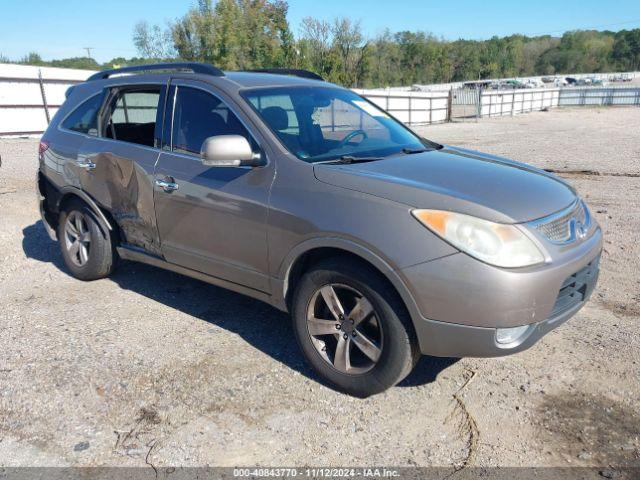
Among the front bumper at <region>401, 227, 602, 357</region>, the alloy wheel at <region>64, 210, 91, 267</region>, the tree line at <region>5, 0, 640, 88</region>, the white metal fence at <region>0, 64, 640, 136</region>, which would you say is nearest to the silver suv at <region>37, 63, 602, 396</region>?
the front bumper at <region>401, 227, 602, 357</region>

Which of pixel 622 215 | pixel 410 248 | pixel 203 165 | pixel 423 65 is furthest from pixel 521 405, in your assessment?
pixel 423 65

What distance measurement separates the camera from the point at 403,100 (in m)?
28.7

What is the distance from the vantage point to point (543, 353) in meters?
3.65

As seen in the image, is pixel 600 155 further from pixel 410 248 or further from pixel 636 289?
pixel 410 248

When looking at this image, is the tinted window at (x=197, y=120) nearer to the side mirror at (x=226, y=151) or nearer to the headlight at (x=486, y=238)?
the side mirror at (x=226, y=151)

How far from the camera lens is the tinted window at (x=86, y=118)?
487 cm

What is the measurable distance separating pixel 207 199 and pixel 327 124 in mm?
1031

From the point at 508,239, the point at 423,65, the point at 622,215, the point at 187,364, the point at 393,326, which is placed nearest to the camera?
the point at 508,239

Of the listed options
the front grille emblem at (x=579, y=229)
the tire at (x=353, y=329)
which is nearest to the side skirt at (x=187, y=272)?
the tire at (x=353, y=329)

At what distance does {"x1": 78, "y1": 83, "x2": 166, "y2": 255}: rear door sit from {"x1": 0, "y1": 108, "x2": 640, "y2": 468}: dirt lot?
0.75 meters

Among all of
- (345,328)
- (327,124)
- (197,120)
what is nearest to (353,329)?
(345,328)

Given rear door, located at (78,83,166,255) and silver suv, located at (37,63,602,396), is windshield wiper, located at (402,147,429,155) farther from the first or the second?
rear door, located at (78,83,166,255)

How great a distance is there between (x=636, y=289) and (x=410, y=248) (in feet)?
9.78

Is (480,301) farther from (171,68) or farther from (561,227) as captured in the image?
(171,68)
